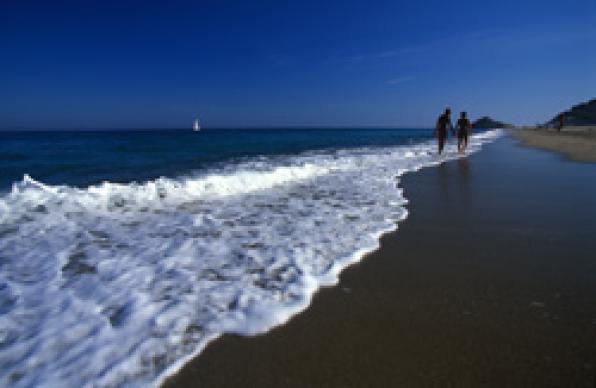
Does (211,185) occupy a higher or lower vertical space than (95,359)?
higher

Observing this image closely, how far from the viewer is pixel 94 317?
2.55 metres

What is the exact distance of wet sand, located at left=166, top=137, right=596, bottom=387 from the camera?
1838mm

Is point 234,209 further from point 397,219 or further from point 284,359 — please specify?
point 284,359

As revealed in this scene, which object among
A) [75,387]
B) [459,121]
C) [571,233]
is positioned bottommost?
[75,387]

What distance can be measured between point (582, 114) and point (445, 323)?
75128 mm

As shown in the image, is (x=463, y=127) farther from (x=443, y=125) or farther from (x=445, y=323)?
(x=445, y=323)

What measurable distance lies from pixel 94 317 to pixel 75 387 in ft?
2.51

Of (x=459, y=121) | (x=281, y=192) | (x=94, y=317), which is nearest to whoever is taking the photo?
(x=94, y=317)

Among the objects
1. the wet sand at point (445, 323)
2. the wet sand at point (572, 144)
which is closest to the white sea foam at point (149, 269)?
the wet sand at point (445, 323)

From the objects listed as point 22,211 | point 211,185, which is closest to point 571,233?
point 211,185

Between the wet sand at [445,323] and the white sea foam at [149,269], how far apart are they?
25cm

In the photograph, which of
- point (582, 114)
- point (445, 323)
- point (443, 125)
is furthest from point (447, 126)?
point (582, 114)

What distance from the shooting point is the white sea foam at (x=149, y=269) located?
2.13 m

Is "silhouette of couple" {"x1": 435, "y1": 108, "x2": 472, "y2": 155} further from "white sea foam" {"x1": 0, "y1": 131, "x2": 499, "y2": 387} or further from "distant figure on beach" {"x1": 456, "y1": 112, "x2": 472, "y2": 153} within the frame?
"white sea foam" {"x1": 0, "y1": 131, "x2": 499, "y2": 387}
